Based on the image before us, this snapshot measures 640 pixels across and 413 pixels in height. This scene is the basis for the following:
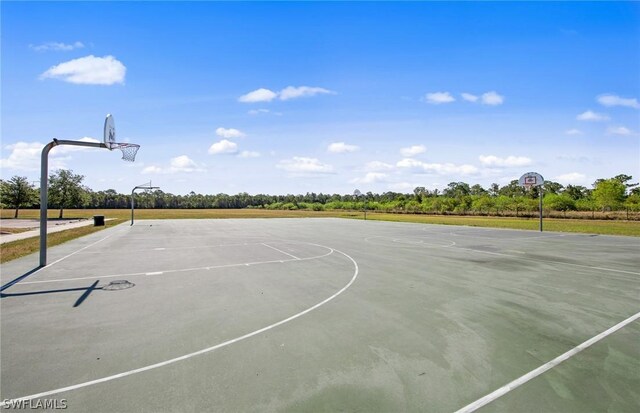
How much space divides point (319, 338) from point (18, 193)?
219 feet

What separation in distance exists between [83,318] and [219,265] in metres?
5.98

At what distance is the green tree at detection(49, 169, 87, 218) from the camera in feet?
170

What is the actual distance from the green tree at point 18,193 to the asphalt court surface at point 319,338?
2175 inches

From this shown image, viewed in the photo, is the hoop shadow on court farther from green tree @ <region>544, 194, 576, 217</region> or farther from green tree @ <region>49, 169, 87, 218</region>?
green tree @ <region>544, 194, 576, 217</region>

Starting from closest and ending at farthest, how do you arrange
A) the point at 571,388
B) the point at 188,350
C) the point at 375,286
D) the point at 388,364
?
1. the point at 571,388
2. the point at 388,364
3. the point at 188,350
4. the point at 375,286

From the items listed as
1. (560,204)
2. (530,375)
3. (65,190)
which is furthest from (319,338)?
(560,204)

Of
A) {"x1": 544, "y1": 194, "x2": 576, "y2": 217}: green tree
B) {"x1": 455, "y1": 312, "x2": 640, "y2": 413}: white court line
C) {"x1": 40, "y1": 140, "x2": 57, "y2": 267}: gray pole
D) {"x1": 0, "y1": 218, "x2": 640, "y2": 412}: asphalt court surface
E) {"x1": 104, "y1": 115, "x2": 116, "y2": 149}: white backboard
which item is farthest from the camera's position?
{"x1": 544, "y1": 194, "x2": 576, "y2": 217}: green tree

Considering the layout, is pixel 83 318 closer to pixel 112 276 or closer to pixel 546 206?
pixel 112 276

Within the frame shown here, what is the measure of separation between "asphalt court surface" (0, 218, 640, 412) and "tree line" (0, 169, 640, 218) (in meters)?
27.9

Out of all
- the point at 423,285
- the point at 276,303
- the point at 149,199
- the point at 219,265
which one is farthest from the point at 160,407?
the point at 149,199

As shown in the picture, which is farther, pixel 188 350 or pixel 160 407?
pixel 188 350

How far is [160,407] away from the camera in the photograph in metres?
3.72

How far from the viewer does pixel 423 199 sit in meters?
105

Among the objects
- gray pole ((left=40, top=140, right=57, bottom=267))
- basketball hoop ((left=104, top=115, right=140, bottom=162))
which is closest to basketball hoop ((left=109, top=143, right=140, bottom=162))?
basketball hoop ((left=104, top=115, right=140, bottom=162))
